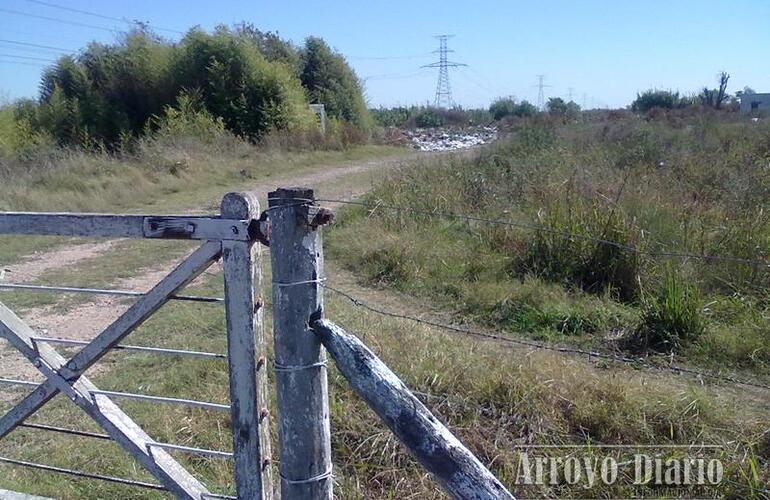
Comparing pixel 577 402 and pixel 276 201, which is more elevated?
pixel 276 201

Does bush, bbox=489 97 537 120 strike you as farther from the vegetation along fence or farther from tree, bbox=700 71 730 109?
the vegetation along fence

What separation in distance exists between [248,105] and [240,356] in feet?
74.9

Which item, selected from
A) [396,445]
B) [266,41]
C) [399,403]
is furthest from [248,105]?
[399,403]

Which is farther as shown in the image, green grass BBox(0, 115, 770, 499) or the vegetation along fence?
green grass BBox(0, 115, 770, 499)

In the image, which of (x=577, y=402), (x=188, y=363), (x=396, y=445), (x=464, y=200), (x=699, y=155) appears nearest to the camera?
(x=396, y=445)

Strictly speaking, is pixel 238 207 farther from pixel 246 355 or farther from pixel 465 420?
pixel 465 420

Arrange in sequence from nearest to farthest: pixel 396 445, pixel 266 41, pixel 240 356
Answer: pixel 240 356
pixel 396 445
pixel 266 41

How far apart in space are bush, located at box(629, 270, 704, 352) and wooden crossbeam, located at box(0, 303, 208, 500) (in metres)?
3.76

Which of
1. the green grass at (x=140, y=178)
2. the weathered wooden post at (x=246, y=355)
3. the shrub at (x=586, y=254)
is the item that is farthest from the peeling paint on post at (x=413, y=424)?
the green grass at (x=140, y=178)

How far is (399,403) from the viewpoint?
5.52 feet

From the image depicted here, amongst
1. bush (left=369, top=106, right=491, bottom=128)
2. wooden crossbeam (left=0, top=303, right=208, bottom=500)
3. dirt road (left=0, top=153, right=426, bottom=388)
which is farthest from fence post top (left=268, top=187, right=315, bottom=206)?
bush (left=369, top=106, right=491, bottom=128)

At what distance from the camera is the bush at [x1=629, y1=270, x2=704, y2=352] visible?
5.05 metres

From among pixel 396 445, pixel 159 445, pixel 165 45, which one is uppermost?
pixel 165 45

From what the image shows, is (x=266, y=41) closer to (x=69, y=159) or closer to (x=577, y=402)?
(x=69, y=159)
